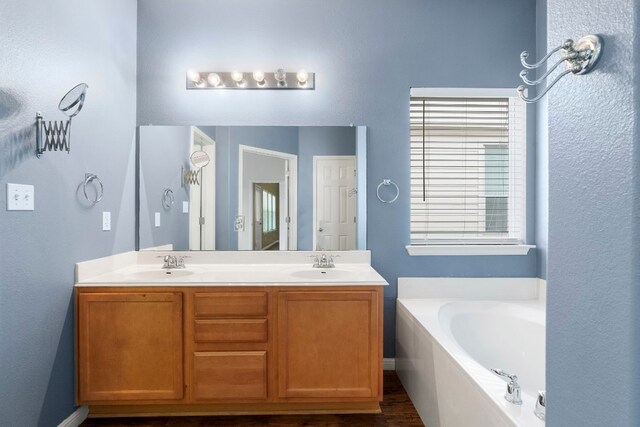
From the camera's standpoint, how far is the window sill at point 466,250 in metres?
2.62

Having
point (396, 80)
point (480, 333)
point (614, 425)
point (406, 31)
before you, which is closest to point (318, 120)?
point (396, 80)

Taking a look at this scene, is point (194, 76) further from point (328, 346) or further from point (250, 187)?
point (328, 346)

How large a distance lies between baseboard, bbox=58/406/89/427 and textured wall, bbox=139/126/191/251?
1003 millimetres

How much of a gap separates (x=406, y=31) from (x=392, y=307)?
6.44 ft

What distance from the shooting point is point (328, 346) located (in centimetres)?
201

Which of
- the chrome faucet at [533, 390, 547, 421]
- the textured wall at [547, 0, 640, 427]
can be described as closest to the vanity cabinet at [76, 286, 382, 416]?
the chrome faucet at [533, 390, 547, 421]

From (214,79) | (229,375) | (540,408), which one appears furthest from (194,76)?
(540,408)

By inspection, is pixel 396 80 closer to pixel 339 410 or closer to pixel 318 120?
pixel 318 120

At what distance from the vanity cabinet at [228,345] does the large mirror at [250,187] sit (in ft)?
2.04

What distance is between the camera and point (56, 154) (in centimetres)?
179

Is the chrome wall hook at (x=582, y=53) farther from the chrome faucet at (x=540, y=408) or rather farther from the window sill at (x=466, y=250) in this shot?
the window sill at (x=466, y=250)

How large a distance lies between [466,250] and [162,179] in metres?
2.20

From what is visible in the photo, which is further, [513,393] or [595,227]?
[513,393]

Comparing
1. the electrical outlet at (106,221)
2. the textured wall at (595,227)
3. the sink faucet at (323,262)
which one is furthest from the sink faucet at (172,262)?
the textured wall at (595,227)
